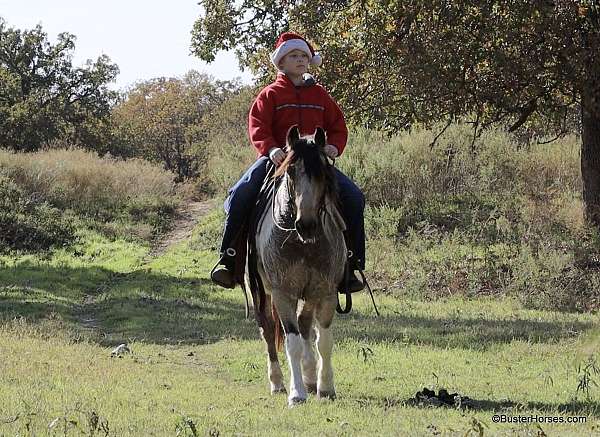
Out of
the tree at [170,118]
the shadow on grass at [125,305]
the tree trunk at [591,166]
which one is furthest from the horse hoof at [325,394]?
the tree at [170,118]

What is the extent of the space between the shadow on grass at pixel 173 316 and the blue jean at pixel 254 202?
3.47 meters

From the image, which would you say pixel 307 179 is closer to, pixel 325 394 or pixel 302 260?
pixel 302 260

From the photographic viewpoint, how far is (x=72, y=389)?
8031 millimetres

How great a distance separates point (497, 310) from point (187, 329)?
16.9ft

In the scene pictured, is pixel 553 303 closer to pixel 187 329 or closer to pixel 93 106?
pixel 187 329

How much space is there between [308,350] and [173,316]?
7078mm

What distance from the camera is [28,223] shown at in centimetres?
2541

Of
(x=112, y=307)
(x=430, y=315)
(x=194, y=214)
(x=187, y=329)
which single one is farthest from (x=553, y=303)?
(x=194, y=214)

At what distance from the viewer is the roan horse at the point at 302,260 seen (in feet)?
22.6

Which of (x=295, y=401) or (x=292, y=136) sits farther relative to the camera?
(x=295, y=401)

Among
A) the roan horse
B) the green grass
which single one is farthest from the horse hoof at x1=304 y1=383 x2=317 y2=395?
the green grass

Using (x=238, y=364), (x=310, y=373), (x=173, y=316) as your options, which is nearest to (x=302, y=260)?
(x=310, y=373)

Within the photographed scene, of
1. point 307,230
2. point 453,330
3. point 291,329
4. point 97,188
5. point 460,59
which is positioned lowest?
point 453,330

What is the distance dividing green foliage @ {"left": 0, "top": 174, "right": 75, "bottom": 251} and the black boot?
1620 centimetres
